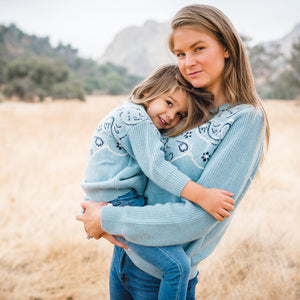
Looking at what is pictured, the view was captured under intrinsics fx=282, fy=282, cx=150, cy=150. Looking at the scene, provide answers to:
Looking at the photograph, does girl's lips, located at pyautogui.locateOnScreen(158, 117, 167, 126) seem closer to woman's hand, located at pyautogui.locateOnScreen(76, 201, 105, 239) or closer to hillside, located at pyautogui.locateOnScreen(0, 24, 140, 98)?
woman's hand, located at pyautogui.locateOnScreen(76, 201, 105, 239)

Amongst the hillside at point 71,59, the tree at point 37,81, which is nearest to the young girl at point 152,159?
the tree at point 37,81

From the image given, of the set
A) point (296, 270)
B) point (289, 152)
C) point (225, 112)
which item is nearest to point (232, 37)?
point (225, 112)

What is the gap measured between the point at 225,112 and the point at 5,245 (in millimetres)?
3423

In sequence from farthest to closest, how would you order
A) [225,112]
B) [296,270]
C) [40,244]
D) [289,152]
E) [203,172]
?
[289,152] < [40,244] < [296,270] < [225,112] < [203,172]

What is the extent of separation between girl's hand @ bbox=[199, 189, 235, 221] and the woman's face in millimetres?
599

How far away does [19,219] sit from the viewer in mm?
4227

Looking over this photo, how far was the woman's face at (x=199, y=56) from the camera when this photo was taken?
1.42m

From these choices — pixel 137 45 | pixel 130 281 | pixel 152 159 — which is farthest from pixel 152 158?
pixel 137 45

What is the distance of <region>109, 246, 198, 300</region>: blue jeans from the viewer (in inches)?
57.8

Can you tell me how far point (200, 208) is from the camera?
1.26 m

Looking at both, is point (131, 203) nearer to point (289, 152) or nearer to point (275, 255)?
point (275, 255)

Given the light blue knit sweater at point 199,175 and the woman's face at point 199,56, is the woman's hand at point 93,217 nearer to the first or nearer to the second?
the light blue knit sweater at point 199,175

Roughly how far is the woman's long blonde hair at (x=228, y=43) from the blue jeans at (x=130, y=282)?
0.99 metres

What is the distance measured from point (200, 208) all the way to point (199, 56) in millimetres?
753
